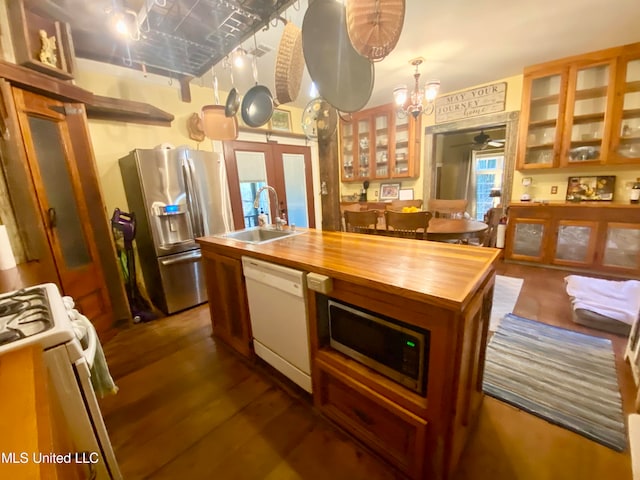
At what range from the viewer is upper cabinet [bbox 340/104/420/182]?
14.4ft

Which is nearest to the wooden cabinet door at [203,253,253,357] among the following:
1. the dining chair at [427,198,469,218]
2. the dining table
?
the dining table

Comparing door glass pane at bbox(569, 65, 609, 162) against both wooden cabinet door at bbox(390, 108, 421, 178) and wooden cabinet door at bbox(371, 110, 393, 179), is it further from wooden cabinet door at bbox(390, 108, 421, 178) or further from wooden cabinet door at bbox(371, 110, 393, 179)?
wooden cabinet door at bbox(371, 110, 393, 179)

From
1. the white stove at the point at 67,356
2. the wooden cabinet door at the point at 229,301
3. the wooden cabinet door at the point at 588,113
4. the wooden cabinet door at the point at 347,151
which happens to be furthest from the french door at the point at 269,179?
the wooden cabinet door at the point at 588,113

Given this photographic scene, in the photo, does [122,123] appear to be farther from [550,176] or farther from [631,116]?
[631,116]

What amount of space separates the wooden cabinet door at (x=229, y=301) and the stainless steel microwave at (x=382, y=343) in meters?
0.75

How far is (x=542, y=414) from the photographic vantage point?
4.68 ft

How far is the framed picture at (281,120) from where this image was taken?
417 cm

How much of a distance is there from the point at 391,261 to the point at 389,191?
3913mm

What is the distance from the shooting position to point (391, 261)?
1267mm

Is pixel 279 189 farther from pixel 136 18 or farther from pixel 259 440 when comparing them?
pixel 259 440

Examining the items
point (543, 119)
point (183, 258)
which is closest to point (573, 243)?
point (543, 119)

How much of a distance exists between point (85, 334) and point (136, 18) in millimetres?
1917

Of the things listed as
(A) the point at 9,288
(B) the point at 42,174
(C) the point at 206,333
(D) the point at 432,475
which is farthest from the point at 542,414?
(B) the point at 42,174

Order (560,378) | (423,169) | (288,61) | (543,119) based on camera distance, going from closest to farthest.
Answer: (288,61)
(560,378)
(543,119)
(423,169)
